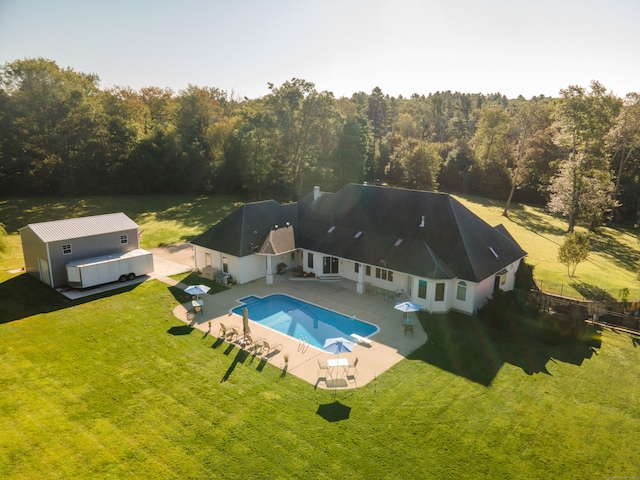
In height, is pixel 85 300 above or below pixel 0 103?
below

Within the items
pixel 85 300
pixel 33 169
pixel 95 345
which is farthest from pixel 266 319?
pixel 33 169

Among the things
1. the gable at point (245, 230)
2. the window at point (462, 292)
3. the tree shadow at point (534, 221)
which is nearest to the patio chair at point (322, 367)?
the window at point (462, 292)

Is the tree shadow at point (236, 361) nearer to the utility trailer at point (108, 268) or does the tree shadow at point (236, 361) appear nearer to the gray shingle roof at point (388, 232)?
the gray shingle roof at point (388, 232)

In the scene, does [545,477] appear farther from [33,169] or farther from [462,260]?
[33,169]

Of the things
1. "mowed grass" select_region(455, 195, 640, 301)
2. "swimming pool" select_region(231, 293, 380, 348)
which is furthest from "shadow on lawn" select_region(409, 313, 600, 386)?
"mowed grass" select_region(455, 195, 640, 301)

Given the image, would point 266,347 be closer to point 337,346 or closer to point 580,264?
point 337,346
